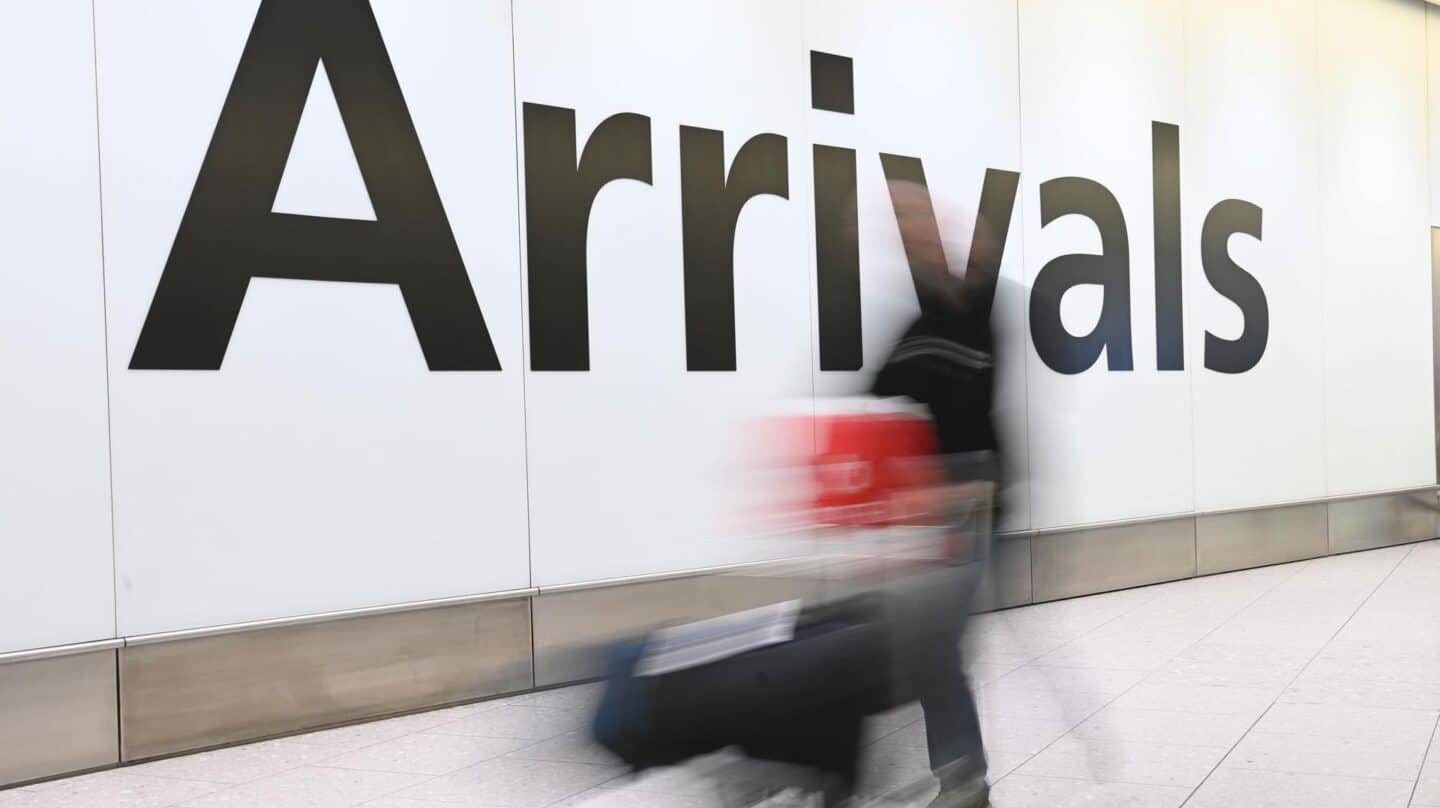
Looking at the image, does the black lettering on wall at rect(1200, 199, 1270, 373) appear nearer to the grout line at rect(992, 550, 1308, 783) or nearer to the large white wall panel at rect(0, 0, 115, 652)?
the grout line at rect(992, 550, 1308, 783)

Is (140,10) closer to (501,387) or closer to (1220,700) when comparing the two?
(501,387)

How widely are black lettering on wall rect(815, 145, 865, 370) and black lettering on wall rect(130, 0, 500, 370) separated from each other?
237 centimetres

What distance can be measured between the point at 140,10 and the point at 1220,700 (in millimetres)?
5764

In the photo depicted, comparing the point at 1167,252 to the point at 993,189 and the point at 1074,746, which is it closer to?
the point at 993,189

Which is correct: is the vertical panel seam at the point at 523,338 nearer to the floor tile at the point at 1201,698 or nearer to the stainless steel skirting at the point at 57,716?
the stainless steel skirting at the point at 57,716

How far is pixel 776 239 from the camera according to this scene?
7660 mm

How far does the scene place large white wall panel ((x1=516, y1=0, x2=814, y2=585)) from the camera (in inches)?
263

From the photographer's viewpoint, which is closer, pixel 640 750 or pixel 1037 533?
pixel 640 750

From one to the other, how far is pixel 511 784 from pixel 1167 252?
297 inches

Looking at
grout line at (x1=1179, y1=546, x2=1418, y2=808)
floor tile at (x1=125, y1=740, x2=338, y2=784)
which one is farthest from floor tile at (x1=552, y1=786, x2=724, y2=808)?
grout line at (x1=1179, y1=546, x2=1418, y2=808)

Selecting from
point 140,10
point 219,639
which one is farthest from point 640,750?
point 140,10

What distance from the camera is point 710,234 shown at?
7312 mm

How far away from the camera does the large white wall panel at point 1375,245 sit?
463 inches

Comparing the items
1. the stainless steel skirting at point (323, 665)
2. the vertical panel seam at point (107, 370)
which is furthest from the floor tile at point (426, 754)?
the vertical panel seam at point (107, 370)
